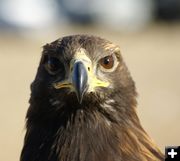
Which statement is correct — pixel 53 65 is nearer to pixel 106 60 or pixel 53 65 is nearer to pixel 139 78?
pixel 106 60

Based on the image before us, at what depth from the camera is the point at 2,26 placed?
29.7m

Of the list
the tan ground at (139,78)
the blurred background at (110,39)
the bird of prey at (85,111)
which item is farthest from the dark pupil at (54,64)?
the tan ground at (139,78)

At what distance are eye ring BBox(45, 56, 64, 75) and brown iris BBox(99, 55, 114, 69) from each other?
0.26 m

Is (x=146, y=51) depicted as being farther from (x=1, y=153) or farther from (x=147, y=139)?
(x=147, y=139)

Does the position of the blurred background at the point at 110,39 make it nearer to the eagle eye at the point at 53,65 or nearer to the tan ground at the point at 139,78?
the tan ground at the point at 139,78

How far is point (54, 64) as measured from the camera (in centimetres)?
669

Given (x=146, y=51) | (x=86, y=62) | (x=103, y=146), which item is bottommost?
(x=103, y=146)

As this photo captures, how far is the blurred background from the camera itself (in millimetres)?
15906

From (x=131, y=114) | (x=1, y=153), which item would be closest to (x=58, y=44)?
(x=131, y=114)

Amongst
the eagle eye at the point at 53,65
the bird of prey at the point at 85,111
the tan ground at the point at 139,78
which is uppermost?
the tan ground at the point at 139,78

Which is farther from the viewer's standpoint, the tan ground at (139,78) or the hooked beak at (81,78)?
the tan ground at (139,78)

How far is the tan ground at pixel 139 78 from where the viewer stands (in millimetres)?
15047

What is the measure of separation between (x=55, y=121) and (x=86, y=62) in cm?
44

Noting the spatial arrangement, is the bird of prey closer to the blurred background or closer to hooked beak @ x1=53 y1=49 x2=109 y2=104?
hooked beak @ x1=53 y1=49 x2=109 y2=104
